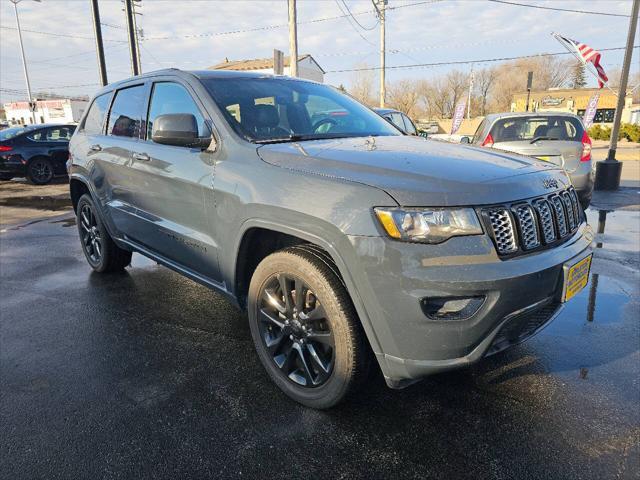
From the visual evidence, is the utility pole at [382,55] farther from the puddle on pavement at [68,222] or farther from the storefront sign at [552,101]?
the storefront sign at [552,101]

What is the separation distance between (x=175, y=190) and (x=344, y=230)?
61.2 inches

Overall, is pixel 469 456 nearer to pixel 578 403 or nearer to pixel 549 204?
pixel 578 403

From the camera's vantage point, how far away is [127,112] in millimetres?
3924

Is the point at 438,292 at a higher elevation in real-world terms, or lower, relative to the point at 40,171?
higher

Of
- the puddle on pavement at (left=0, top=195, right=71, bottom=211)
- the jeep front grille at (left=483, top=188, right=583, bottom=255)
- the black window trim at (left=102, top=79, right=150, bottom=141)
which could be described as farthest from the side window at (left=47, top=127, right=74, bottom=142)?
the jeep front grille at (left=483, top=188, right=583, bottom=255)

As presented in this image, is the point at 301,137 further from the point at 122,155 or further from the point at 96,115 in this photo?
the point at 96,115

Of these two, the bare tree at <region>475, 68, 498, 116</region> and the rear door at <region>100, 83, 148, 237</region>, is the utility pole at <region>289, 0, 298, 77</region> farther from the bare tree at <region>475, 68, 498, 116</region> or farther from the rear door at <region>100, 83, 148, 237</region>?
the bare tree at <region>475, 68, 498, 116</region>

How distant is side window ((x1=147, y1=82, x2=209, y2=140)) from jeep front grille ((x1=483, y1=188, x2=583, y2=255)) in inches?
71.7

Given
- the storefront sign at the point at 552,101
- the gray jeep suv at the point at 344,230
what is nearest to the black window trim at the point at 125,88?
the gray jeep suv at the point at 344,230

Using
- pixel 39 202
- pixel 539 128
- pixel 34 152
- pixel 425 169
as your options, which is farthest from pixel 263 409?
pixel 34 152

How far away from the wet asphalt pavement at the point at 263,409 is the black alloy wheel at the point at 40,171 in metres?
10.4

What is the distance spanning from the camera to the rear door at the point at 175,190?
2893 millimetres

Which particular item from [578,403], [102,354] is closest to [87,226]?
[102,354]

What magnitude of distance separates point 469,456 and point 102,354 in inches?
96.3
